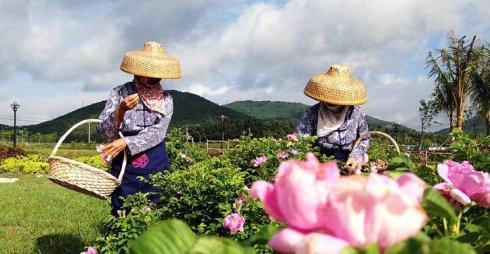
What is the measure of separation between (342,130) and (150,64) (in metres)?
1.31

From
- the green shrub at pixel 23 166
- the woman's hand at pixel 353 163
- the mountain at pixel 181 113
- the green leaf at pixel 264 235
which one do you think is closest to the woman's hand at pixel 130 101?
the woman's hand at pixel 353 163

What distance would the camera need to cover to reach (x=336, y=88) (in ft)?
12.7

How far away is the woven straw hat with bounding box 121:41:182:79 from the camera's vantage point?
3807mm

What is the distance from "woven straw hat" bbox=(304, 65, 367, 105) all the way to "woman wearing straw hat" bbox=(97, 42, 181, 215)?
902mm

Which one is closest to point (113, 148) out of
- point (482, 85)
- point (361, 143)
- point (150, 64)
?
point (150, 64)

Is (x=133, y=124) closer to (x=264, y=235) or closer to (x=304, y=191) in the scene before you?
(x=264, y=235)

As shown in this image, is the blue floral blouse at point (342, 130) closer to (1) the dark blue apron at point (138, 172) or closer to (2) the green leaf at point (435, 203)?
(1) the dark blue apron at point (138, 172)

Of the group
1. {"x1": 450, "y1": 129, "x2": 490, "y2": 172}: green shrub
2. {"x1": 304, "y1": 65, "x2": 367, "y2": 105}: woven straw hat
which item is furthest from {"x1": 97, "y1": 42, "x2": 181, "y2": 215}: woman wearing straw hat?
{"x1": 450, "y1": 129, "x2": 490, "y2": 172}: green shrub

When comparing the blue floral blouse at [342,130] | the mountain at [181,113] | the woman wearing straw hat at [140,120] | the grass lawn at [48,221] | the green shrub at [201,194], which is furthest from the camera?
the mountain at [181,113]

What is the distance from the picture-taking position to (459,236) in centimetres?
95

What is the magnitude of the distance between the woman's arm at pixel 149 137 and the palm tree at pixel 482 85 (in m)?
18.3

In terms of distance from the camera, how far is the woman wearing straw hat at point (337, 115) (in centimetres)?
386

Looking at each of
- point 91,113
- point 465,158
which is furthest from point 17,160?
point 91,113

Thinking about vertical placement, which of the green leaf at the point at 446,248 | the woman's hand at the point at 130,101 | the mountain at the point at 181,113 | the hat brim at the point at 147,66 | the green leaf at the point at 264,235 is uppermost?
the mountain at the point at 181,113
